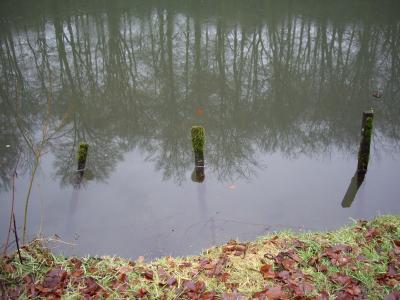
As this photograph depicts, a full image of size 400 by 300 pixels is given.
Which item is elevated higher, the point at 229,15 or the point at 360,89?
the point at 229,15

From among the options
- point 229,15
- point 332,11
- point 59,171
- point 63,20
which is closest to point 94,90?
point 59,171

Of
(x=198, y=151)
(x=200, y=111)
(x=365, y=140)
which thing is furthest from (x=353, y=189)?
(x=200, y=111)

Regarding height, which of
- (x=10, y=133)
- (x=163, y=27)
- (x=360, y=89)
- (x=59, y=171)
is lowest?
(x=59, y=171)

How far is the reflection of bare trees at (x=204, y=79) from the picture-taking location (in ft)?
32.1

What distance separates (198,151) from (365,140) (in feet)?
11.2

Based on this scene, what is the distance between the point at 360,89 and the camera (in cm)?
1230

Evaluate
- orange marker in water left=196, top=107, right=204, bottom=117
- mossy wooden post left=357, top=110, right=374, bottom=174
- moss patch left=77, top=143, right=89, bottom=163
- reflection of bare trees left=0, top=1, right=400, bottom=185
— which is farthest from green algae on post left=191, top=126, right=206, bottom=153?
mossy wooden post left=357, top=110, right=374, bottom=174

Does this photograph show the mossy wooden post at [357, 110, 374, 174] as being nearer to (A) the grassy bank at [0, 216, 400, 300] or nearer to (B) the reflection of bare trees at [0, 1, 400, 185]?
(B) the reflection of bare trees at [0, 1, 400, 185]

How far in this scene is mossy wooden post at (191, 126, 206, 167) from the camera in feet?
24.8

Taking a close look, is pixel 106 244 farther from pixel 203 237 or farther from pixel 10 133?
pixel 10 133

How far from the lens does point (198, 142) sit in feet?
25.7

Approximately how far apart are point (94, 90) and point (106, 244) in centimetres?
721

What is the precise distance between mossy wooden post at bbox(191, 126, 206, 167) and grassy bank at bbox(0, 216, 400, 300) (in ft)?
9.01

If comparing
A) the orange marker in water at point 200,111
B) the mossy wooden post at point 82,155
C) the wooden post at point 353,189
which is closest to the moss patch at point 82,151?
the mossy wooden post at point 82,155
